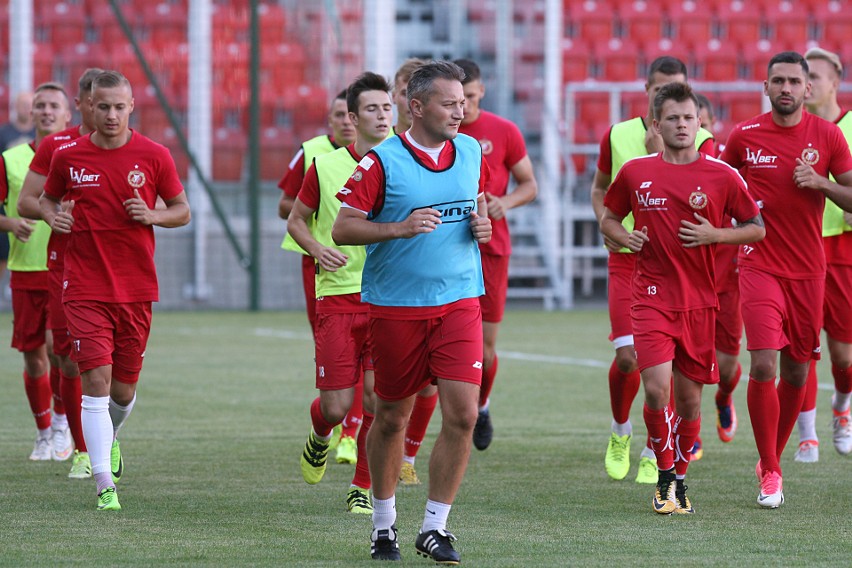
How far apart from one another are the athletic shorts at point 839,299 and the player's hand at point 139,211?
3.72 m

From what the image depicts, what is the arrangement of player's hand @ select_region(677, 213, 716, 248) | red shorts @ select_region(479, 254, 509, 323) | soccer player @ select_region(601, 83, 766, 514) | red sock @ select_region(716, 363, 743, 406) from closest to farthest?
player's hand @ select_region(677, 213, 716, 248) → soccer player @ select_region(601, 83, 766, 514) → red shorts @ select_region(479, 254, 509, 323) → red sock @ select_region(716, 363, 743, 406)

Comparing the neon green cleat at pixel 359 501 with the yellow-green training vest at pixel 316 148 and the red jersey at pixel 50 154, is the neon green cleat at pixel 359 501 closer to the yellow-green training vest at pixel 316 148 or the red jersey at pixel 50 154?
the yellow-green training vest at pixel 316 148

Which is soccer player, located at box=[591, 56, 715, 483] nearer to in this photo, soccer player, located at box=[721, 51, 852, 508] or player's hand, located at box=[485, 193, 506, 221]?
player's hand, located at box=[485, 193, 506, 221]

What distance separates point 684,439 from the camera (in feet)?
21.4

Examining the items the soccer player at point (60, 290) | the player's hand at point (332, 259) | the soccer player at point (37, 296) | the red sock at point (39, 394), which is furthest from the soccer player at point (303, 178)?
the red sock at point (39, 394)

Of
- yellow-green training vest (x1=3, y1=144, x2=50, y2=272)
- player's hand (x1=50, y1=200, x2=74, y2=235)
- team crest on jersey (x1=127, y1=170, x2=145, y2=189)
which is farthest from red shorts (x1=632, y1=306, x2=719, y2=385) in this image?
yellow-green training vest (x1=3, y1=144, x2=50, y2=272)

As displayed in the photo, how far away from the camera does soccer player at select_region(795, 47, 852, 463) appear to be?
766cm

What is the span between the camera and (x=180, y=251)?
66.6 feet

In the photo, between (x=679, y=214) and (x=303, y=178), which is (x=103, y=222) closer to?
(x=303, y=178)

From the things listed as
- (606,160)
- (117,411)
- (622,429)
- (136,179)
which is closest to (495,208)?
(606,160)

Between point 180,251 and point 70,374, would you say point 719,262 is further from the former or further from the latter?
point 180,251

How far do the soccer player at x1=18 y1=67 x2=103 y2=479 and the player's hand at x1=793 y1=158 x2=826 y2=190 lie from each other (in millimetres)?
3623

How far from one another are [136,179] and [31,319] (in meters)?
1.98

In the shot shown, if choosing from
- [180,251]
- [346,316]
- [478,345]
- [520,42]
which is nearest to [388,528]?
[478,345]
